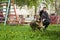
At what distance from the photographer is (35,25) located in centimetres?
1116

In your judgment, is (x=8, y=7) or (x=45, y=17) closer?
(x=45, y=17)

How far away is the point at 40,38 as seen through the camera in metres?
8.85

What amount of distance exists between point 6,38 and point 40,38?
1.04 m

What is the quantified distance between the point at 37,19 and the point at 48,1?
1.66 metres

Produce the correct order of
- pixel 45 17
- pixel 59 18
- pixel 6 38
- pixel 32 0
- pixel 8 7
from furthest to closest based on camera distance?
1. pixel 59 18
2. pixel 8 7
3. pixel 45 17
4. pixel 32 0
5. pixel 6 38

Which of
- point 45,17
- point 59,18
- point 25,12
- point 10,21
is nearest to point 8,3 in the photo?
point 10,21

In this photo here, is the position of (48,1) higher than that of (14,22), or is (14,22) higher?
(48,1)

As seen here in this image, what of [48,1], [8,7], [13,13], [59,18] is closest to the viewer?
[48,1]

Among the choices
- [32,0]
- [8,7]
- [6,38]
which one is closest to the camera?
[6,38]

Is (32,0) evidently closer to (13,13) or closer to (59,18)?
(13,13)

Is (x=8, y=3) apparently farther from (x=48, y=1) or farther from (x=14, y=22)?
(x=48, y=1)

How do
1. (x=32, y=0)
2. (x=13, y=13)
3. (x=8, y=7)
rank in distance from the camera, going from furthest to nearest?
(x=13, y=13)
(x=8, y=7)
(x=32, y=0)

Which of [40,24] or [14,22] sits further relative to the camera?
[14,22]

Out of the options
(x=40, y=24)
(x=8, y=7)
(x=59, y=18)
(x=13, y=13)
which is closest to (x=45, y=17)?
(x=40, y=24)
